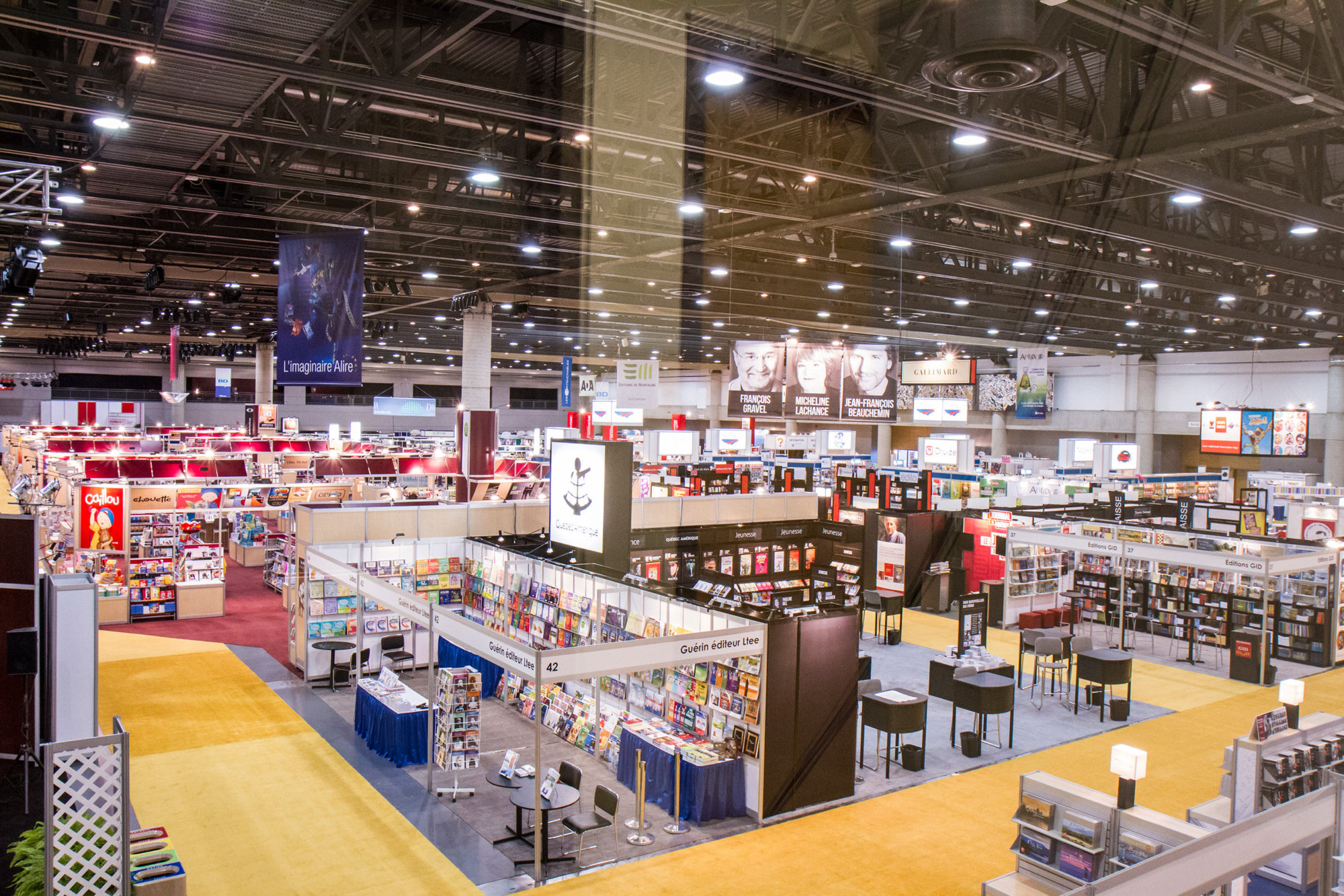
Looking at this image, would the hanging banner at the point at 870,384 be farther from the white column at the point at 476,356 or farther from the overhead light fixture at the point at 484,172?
the white column at the point at 476,356

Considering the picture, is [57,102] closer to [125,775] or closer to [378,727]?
[125,775]

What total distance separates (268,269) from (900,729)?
54.1ft

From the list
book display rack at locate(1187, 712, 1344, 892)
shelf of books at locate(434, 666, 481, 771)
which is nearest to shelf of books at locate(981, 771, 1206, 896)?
book display rack at locate(1187, 712, 1344, 892)

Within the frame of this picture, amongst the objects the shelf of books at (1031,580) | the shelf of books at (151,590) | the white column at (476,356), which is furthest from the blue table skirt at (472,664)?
the shelf of books at (1031,580)

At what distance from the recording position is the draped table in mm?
9703

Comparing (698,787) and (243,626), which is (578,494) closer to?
(698,787)

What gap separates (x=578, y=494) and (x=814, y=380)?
348 cm

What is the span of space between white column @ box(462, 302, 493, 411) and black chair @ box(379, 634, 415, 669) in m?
8.71

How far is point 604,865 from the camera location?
24.5 ft

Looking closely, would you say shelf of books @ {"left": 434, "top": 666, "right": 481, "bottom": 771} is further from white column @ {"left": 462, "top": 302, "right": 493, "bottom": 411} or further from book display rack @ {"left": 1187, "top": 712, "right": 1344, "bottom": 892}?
white column @ {"left": 462, "top": 302, "right": 493, "bottom": 411}

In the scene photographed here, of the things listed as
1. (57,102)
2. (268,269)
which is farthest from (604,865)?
(268,269)

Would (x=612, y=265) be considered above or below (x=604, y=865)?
above

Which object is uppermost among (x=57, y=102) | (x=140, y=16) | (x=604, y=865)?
(x=140, y=16)

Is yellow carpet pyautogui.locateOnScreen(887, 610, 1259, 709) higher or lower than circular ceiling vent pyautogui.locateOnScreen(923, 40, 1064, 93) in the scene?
lower
